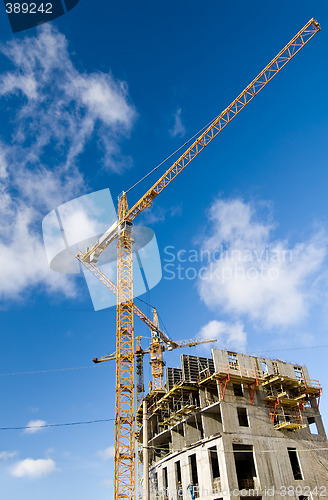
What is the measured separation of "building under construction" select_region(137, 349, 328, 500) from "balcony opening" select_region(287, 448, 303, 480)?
0.09m

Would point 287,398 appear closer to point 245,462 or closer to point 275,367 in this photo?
point 275,367

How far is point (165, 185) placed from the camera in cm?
5441

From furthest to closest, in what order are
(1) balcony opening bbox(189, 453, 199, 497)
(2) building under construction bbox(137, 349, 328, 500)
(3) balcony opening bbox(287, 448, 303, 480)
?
(1) balcony opening bbox(189, 453, 199, 497), (3) balcony opening bbox(287, 448, 303, 480), (2) building under construction bbox(137, 349, 328, 500)

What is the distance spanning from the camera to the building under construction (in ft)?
108

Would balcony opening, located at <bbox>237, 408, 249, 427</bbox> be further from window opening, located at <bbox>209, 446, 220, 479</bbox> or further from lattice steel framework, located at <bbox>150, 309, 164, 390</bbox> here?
lattice steel framework, located at <bbox>150, 309, 164, 390</bbox>

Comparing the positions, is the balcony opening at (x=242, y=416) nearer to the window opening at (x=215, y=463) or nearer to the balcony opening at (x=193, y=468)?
the window opening at (x=215, y=463)

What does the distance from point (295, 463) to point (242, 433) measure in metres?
7.51

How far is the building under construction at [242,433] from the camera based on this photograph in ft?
108

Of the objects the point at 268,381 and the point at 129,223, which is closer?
the point at 268,381

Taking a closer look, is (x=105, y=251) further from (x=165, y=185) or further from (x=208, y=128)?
(x=208, y=128)

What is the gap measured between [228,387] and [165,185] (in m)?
29.0

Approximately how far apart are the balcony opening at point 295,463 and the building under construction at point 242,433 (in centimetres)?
9

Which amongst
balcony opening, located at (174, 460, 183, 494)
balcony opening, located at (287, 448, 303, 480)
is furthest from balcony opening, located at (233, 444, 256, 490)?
balcony opening, located at (174, 460, 183, 494)

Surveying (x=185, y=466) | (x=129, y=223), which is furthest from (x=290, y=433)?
(x=129, y=223)
